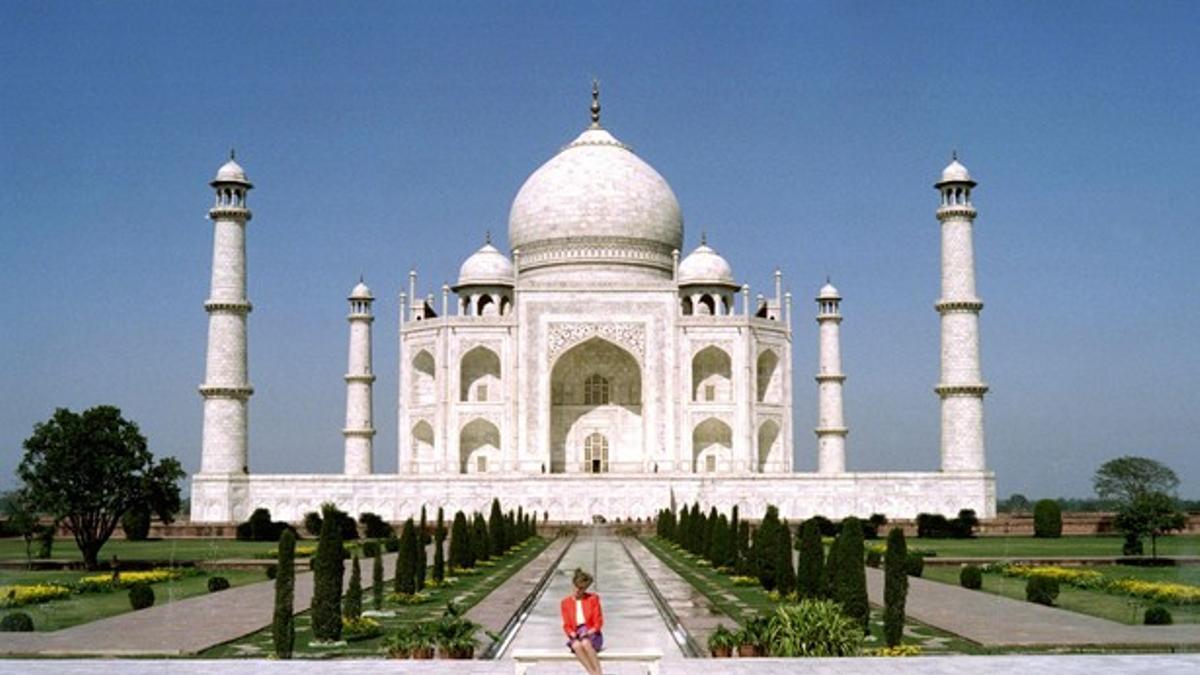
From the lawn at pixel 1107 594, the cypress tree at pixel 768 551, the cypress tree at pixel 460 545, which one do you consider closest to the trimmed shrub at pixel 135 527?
the cypress tree at pixel 460 545

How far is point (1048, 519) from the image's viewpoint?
1088 inches

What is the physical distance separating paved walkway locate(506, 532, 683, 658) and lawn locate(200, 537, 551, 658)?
1.71 feet

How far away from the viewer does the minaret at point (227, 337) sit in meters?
31.4

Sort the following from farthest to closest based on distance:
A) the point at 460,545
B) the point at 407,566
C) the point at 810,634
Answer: the point at 460,545 < the point at 407,566 < the point at 810,634

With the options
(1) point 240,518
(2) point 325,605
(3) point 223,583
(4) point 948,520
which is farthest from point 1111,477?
(2) point 325,605

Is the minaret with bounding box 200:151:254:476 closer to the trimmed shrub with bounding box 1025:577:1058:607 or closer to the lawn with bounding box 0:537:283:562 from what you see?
the lawn with bounding box 0:537:283:562

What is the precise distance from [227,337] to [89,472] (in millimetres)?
12518

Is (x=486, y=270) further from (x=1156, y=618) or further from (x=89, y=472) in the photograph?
(x=1156, y=618)

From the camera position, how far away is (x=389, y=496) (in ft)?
101

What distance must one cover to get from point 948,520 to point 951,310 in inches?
219

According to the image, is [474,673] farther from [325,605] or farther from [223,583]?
[223,583]

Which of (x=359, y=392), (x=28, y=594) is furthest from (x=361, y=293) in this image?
(x=28, y=594)

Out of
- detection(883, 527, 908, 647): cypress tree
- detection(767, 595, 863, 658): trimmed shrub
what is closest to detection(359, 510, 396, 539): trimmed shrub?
detection(883, 527, 908, 647): cypress tree

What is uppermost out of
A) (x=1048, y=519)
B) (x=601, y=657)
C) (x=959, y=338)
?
(x=959, y=338)
